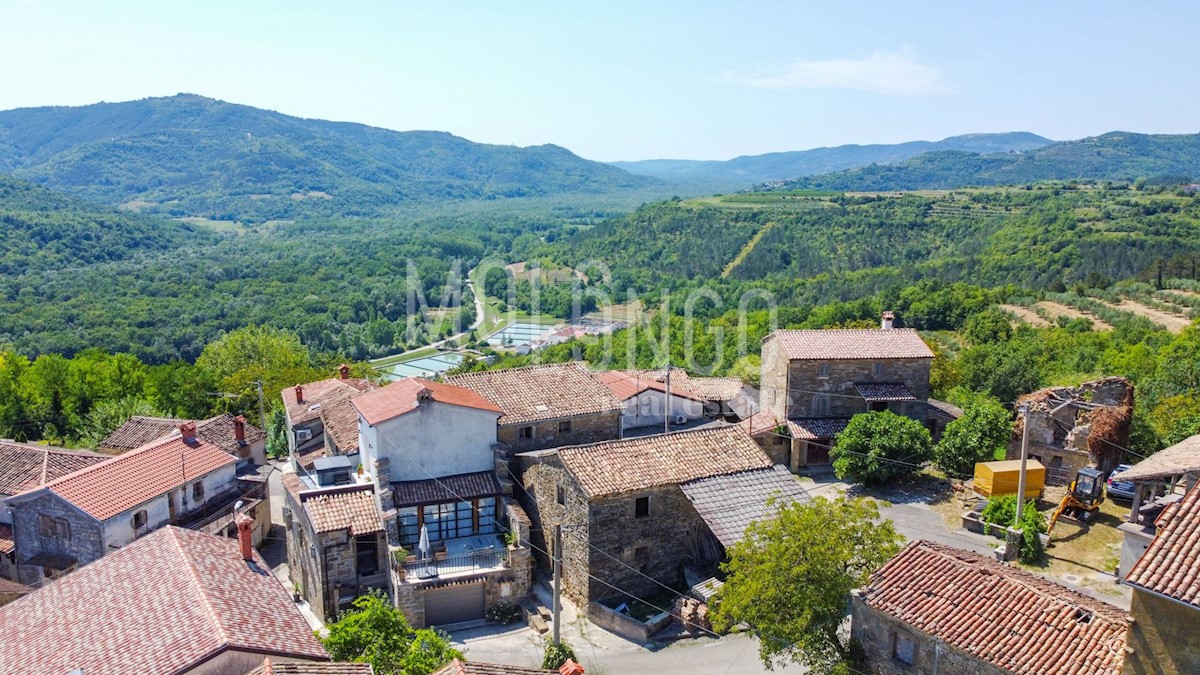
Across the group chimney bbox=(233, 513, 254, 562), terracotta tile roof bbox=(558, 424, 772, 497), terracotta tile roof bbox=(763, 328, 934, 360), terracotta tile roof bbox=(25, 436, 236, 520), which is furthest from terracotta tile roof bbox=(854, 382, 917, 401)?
terracotta tile roof bbox=(25, 436, 236, 520)

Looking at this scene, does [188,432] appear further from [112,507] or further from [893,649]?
[893,649]

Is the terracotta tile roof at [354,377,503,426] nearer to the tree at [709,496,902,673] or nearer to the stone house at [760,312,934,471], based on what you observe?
the tree at [709,496,902,673]

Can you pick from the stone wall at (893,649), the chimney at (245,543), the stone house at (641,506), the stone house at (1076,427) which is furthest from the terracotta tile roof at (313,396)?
the stone house at (1076,427)

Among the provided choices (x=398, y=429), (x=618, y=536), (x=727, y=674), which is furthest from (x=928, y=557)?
(x=398, y=429)

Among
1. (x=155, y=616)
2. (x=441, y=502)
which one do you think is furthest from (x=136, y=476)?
(x=155, y=616)

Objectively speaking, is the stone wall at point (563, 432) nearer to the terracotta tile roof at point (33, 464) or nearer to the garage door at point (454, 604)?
the garage door at point (454, 604)
